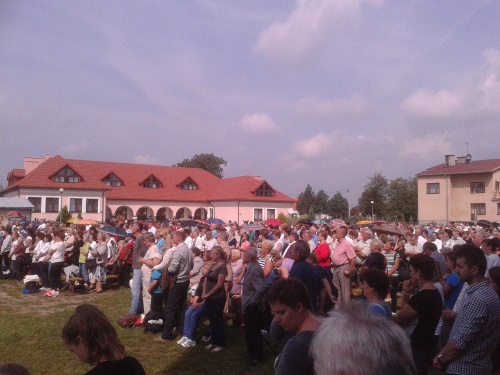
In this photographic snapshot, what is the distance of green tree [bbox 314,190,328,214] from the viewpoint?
352ft

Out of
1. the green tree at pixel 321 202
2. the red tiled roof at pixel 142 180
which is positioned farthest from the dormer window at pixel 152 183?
the green tree at pixel 321 202

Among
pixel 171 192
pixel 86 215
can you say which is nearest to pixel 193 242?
pixel 86 215

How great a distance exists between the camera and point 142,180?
5259 cm

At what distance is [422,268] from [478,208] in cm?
4950

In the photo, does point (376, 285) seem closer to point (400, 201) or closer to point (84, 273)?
point (84, 273)

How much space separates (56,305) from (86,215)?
37.2m

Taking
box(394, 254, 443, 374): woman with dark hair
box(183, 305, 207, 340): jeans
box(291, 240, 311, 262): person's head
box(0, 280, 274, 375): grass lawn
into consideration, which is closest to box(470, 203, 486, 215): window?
box(0, 280, 274, 375): grass lawn

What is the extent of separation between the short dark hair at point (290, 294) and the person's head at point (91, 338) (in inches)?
43.6

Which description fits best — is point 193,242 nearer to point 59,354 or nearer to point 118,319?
point 118,319

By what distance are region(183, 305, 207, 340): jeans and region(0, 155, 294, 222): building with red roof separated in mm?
38935

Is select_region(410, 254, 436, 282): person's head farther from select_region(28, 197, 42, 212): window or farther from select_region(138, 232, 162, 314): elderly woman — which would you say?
select_region(28, 197, 42, 212): window

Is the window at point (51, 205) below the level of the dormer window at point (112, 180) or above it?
below

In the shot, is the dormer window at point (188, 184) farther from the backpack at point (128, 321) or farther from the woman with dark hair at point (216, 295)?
the woman with dark hair at point (216, 295)

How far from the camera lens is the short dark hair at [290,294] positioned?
10.0 ft
